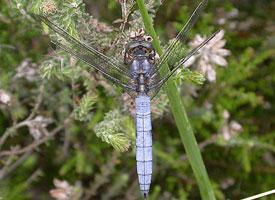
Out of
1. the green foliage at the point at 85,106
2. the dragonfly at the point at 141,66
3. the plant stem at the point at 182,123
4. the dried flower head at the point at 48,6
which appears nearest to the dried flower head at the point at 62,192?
the green foliage at the point at 85,106

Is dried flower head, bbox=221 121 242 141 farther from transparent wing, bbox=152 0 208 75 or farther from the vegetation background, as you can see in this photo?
transparent wing, bbox=152 0 208 75

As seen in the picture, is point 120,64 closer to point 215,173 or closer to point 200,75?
point 200,75

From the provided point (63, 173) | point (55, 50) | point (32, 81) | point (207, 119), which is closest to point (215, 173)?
point (207, 119)

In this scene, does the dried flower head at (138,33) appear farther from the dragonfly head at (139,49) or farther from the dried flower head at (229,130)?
the dried flower head at (229,130)

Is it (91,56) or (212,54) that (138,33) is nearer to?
(91,56)

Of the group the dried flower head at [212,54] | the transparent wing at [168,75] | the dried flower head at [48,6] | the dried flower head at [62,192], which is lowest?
the dried flower head at [62,192]

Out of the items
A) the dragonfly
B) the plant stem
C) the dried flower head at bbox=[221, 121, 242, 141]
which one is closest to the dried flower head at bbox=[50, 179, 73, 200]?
the dragonfly

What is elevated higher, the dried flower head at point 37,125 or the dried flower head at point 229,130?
the dried flower head at point 229,130
